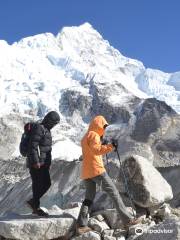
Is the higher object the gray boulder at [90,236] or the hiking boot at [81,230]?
the hiking boot at [81,230]

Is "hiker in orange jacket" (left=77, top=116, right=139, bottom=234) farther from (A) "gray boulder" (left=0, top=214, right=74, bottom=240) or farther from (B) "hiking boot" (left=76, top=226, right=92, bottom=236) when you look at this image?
(A) "gray boulder" (left=0, top=214, right=74, bottom=240)

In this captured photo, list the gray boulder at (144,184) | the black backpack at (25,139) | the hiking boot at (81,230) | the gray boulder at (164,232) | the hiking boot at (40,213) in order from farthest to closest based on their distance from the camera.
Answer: the gray boulder at (144,184), the hiking boot at (40,213), the black backpack at (25,139), the hiking boot at (81,230), the gray boulder at (164,232)

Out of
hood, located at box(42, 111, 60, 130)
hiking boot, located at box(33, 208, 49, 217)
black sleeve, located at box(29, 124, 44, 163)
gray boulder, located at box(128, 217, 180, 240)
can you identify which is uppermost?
hood, located at box(42, 111, 60, 130)

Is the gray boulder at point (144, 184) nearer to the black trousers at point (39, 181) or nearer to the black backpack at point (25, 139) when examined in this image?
the black trousers at point (39, 181)

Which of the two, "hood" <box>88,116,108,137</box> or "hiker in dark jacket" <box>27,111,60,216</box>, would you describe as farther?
"hiker in dark jacket" <box>27,111,60,216</box>

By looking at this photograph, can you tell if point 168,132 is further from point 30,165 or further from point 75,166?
point 30,165

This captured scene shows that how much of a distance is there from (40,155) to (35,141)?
0.29m

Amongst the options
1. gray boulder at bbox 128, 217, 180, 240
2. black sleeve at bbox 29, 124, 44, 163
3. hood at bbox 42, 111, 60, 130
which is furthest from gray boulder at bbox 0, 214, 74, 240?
hood at bbox 42, 111, 60, 130

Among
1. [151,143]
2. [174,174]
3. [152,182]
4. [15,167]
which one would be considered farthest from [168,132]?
[152,182]

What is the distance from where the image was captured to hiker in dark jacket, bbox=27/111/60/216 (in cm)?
999

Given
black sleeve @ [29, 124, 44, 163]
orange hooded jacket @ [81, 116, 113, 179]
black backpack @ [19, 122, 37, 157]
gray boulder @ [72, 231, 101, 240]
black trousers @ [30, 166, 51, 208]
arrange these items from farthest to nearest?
1. black trousers @ [30, 166, 51, 208]
2. black backpack @ [19, 122, 37, 157]
3. black sleeve @ [29, 124, 44, 163]
4. orange hooded jacket @ [81, 116, 113, 179]
5. gray boulder @ [72, 231, 101, 240]

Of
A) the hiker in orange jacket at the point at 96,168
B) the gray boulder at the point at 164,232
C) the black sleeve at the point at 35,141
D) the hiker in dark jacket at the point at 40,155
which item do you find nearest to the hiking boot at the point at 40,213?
the hiker in dark jacket at the point at 40,155

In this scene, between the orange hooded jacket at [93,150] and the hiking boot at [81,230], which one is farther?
the hiking boot at [81,230]

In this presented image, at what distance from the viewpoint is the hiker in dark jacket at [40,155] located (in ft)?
32.8
